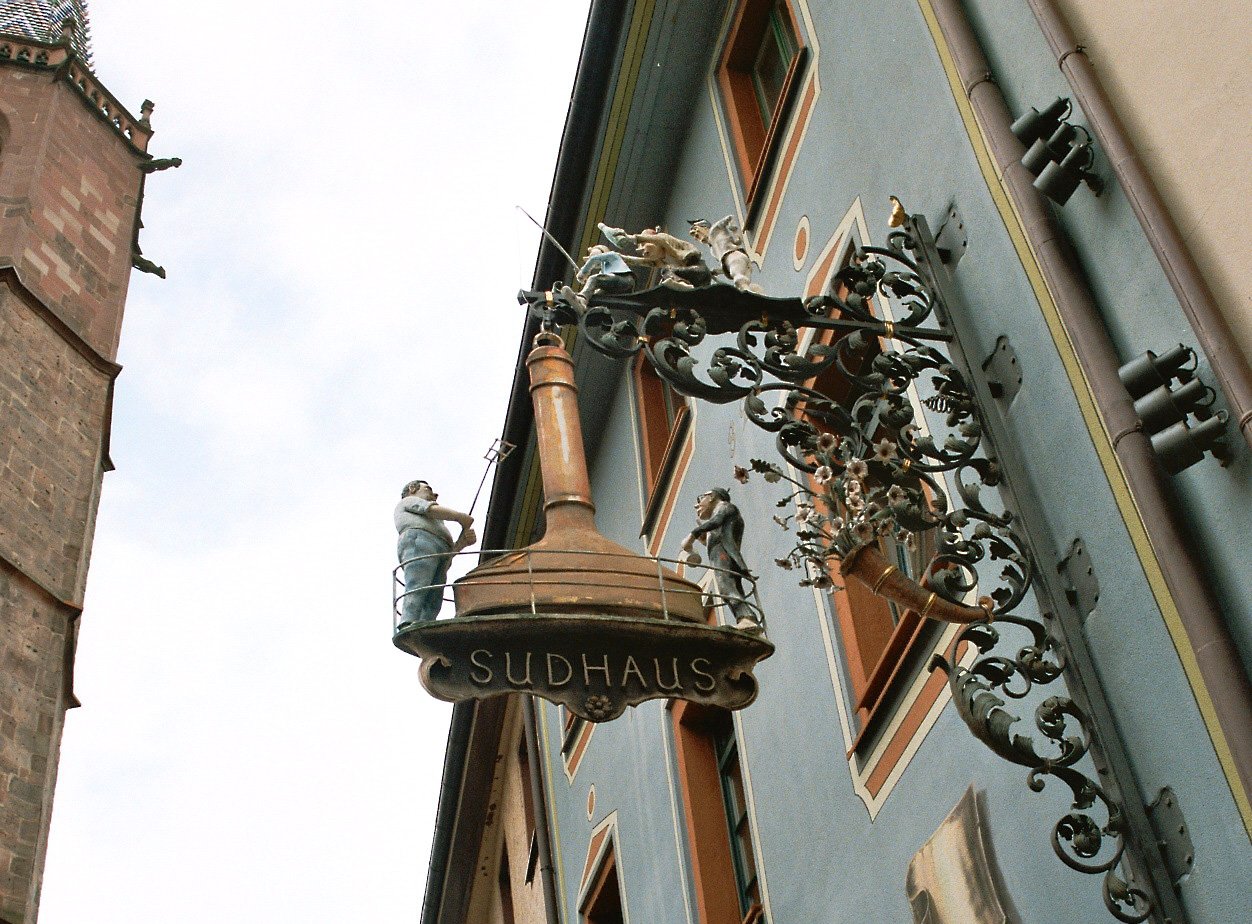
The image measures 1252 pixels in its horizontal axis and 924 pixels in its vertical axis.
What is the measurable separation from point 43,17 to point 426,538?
31.3m

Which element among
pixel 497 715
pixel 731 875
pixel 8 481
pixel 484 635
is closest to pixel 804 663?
pixel 731 875

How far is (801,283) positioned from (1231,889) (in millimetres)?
4948

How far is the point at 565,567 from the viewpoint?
20.0 ft

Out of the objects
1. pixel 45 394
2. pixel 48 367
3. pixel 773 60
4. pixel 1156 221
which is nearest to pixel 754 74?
pixel 773 60

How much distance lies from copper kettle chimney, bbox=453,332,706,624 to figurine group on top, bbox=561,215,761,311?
459 mm

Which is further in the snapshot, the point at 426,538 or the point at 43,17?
the point at 43,17

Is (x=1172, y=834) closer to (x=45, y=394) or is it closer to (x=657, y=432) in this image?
(x=657, y=432)

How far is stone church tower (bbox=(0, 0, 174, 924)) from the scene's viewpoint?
18359 millimetres

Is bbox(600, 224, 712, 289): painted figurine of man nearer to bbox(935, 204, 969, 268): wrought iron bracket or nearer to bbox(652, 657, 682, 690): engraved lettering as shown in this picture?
bbox(935, 204, 969, 268): wrought iron bracket

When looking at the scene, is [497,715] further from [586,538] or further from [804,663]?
[586,538]

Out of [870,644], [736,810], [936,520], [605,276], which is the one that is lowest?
[936,520]

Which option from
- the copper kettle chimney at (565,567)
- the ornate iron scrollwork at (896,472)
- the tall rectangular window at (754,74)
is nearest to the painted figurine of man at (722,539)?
the copper kettle chimney at (565,567)

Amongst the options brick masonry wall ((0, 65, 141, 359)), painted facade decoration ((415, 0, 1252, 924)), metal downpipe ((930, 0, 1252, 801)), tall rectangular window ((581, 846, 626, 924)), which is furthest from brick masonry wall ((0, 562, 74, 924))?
metal downpipe ((930, 0, 1252, 801))

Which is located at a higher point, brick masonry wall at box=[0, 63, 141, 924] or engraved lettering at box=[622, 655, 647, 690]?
brick masonry wall at box=[0, 63, 141, 924]
